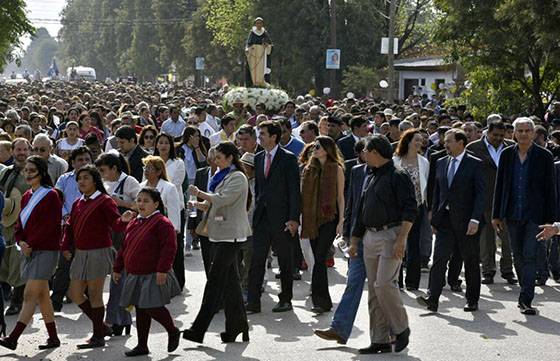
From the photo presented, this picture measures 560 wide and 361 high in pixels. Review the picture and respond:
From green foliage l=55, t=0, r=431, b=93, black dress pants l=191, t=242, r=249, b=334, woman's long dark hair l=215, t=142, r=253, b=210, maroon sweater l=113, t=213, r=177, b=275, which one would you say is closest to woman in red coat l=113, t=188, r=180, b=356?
maroon sweater l=113, t=213, r=177, b=275

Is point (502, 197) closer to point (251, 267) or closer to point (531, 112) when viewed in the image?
point (251, 267)

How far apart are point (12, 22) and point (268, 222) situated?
94.7 ft

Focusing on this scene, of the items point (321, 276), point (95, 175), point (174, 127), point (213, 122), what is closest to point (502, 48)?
point (213, 122)

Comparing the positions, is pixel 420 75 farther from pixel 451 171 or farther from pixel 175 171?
pixel 451 171

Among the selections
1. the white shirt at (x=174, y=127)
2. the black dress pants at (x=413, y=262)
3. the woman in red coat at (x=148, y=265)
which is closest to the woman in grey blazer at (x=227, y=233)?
the woman in red coat at (x=148, y=265)

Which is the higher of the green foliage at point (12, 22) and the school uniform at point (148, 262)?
the green foliage at point (12, 22)

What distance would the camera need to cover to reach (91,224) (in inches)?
363

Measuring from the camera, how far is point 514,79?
80.9 feet

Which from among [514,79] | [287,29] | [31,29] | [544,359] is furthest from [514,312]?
[287,29]

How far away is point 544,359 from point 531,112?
16646 millimetres

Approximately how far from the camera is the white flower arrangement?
2666cm

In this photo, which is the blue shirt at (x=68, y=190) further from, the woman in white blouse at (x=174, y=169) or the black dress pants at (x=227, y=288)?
the black dress pants at (x=227, y=288)

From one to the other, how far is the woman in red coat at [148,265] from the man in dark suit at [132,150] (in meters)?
3.25

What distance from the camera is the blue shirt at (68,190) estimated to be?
1098 cm
